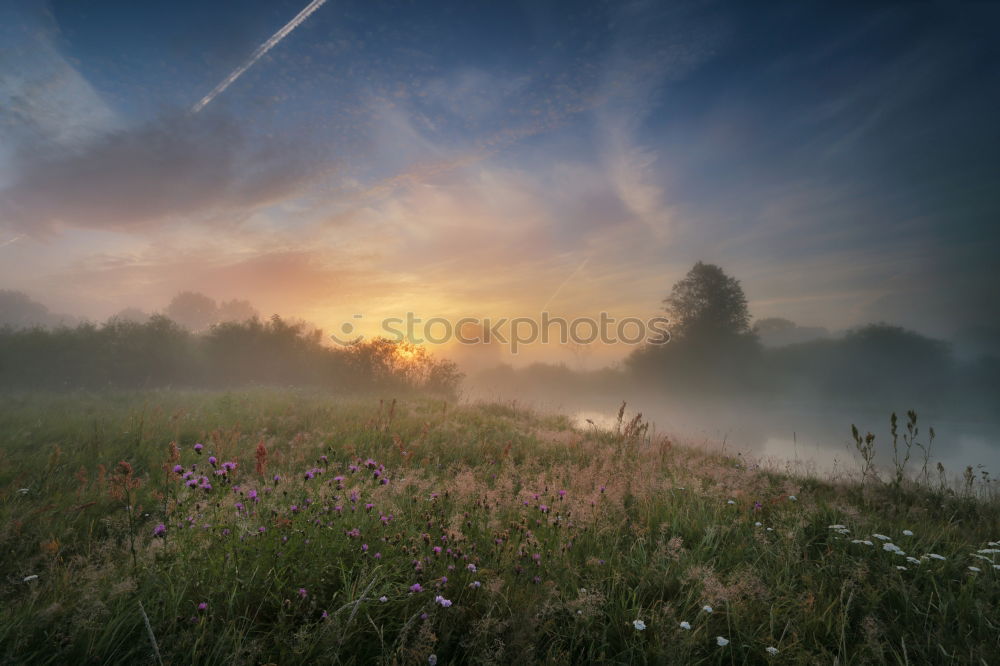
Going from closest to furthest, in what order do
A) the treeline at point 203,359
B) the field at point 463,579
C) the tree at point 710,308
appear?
the field at point 463,579, the treeline at point 203,359, the tree at point 710,308

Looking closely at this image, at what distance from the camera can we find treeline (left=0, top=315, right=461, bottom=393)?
21734mm

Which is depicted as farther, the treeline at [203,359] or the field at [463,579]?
the treeline at [203,359]

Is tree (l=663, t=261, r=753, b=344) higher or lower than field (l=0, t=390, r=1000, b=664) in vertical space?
higher

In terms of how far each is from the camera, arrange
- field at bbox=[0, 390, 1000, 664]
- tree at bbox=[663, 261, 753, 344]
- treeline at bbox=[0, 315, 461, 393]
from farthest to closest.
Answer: tree at bbox=[663, 261, 753, 344] < treeline at bbox=[0, 315, 461, 393] < field at bbox=[0, 390, 1000, 664]

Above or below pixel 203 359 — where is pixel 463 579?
below

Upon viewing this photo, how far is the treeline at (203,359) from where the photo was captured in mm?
21734

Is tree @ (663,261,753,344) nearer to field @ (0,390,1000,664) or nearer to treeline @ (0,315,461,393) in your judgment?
treeline @ (0,315,461,393)

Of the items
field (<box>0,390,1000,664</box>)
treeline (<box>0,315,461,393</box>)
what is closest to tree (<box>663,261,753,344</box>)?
treeline (<box>0,315,461,393</box>)

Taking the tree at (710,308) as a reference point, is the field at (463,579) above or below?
below

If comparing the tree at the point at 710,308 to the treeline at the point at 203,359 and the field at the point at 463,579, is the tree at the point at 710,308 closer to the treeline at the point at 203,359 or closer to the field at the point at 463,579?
the treeline at the point at 203,359

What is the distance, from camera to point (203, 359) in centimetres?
2702

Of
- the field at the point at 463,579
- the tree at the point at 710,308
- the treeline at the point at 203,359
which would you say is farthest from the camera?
the tree at the point at 710,308

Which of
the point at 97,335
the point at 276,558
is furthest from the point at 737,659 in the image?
the point at 97,335

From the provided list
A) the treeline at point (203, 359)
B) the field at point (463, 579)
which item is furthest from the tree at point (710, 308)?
the field at point (463, 579)
